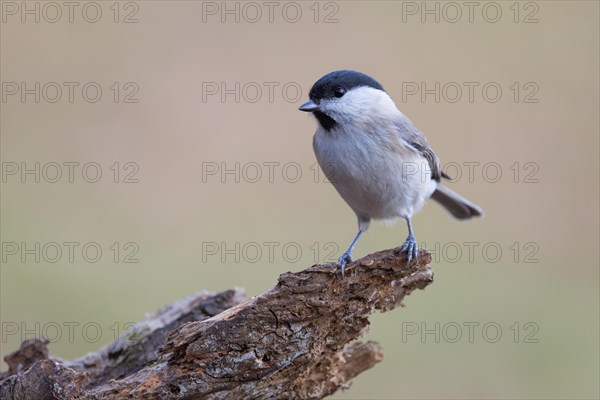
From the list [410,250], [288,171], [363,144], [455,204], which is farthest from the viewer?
[288,171]

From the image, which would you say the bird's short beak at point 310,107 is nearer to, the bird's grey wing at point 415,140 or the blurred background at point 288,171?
the bird's grey wing at point 415,140

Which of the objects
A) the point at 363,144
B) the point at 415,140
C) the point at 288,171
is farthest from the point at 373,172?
the point at 288,171

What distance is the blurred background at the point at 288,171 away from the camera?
5.77 meters

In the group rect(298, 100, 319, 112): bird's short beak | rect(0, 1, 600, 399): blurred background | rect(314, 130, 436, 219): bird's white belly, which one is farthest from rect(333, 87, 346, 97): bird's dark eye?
rect(0, 1, 600, 399): blurred background

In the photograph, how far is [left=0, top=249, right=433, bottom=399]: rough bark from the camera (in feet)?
9.12

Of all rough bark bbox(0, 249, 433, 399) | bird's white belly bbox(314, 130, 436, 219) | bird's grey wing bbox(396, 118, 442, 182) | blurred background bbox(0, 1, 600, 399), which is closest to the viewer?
rough bark bbox(0, 249, 433, 399)

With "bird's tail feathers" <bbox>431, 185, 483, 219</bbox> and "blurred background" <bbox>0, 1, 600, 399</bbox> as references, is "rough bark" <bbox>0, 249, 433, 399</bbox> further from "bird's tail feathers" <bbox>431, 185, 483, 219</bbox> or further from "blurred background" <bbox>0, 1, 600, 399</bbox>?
"blurred background" <bbox>0, 1, 600, 399</bbox>

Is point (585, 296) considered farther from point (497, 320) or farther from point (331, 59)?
point (331, 59)

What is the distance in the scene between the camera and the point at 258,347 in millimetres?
2838

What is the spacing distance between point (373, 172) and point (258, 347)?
125 centimetres

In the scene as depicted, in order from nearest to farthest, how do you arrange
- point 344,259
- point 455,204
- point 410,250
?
point 410,250
point 344,259
point 455,204

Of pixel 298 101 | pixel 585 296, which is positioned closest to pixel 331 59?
pixel 298 101

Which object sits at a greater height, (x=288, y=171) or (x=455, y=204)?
(x=288, y=171)

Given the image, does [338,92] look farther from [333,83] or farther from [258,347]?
[258,347]
